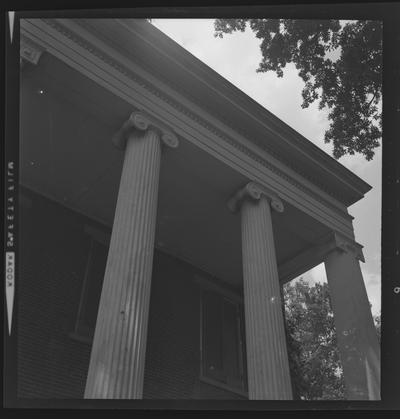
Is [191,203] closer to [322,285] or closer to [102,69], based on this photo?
[102,69]

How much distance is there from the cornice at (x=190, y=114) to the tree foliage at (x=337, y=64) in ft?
8.04

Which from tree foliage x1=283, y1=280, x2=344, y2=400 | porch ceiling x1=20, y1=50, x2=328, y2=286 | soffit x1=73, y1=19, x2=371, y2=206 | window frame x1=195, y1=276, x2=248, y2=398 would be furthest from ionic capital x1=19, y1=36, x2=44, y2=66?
tree foliage x1=283, y1=280, x2=344, y2=400

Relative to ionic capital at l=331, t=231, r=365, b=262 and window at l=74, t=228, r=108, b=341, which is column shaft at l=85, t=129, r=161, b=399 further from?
ionic capital at l=331, t=231, r=365, b=262

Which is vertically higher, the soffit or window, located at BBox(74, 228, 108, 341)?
the soffit

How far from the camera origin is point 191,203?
45.0 ft

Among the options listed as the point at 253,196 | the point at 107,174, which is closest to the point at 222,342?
the point at 253,196

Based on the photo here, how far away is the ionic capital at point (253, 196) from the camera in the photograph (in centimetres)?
1247

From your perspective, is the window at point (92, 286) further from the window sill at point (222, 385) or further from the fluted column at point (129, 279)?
the fluted column at point (129, 279)

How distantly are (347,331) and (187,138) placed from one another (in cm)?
665

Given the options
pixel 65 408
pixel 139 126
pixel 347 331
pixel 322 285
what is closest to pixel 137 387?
pixel 65 408

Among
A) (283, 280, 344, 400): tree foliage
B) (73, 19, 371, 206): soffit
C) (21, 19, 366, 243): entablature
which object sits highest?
(73, 19, 371, 206): soffit

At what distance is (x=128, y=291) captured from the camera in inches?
314

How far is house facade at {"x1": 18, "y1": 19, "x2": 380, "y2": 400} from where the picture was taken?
9.44 m

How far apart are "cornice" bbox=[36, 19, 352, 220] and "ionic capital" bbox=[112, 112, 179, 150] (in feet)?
3.00
